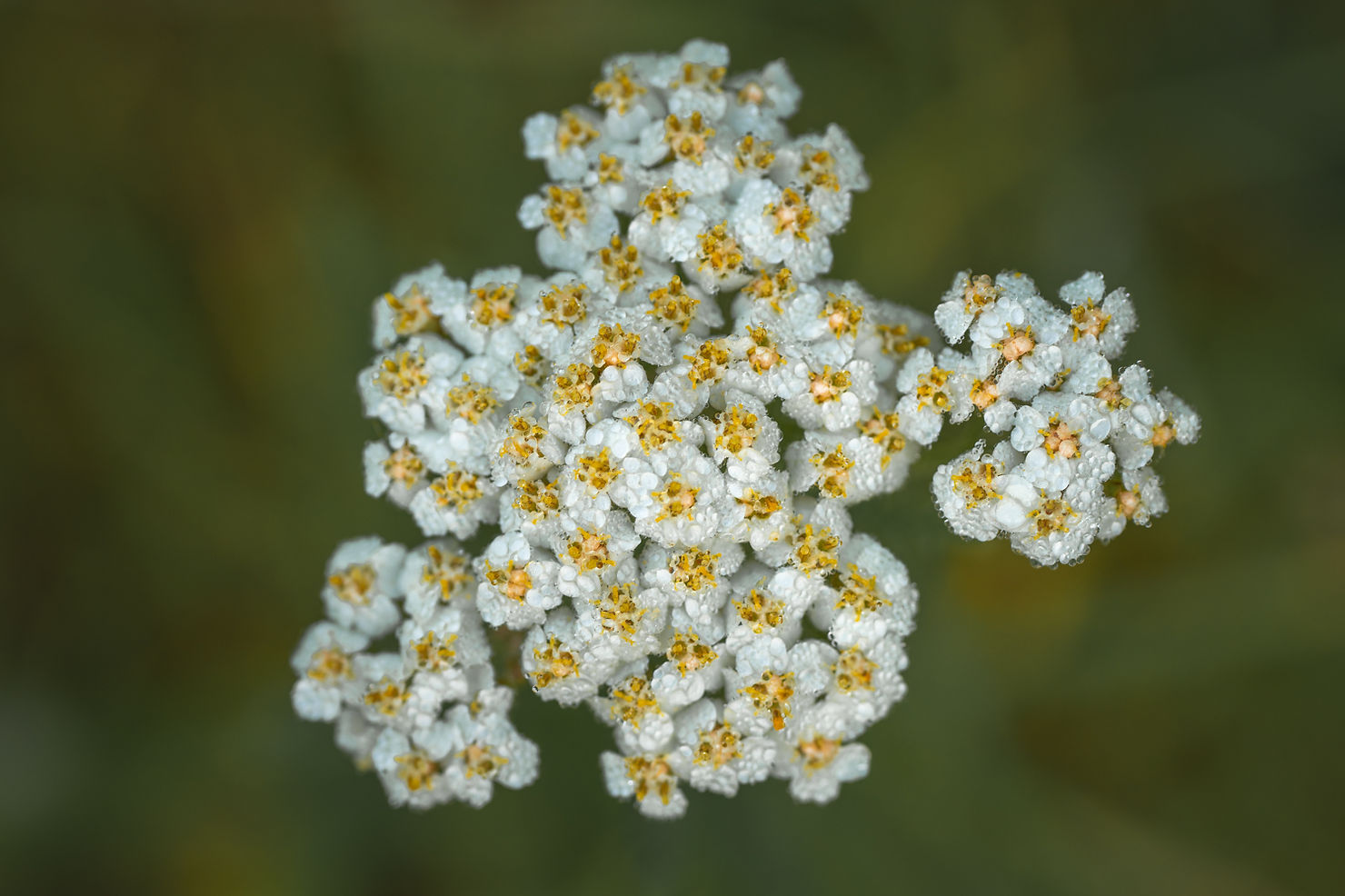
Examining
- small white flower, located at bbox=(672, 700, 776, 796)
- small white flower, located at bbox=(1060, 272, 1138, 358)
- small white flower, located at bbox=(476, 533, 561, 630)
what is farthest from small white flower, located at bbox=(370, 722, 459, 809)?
small white flower, located at bbox=(1060, 272, 1138, 358)

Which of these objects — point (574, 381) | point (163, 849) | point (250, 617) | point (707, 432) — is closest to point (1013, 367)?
point (707, 432)

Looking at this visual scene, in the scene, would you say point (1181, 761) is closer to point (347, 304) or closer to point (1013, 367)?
point (1013, 367)

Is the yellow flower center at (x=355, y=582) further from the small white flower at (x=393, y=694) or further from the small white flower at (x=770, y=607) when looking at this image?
the small white flower at (x=770, y=607)

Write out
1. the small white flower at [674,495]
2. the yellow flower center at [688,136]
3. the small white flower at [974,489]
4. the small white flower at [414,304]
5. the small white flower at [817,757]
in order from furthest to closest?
the small white flower at [414,304] < the yellow flower center at [688,136] < the small white flower at [817,757] < the small white flower at [974,489] < the small white flower at [674,495]

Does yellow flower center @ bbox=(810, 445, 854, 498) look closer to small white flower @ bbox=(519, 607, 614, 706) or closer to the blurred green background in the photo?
small white flower @ bbox=(519, 607, 614, 706)

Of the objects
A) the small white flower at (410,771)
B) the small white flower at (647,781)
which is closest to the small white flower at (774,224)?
the small white flower at (647,781)

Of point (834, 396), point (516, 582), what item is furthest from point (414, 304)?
point (834, 396)

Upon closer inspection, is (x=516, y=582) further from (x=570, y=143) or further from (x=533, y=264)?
(x=533, y=264)
